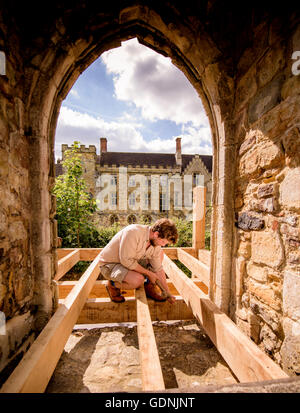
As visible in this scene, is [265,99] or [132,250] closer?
[265,99]

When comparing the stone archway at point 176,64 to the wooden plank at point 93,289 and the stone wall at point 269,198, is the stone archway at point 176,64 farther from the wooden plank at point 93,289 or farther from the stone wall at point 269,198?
the wooden plank at point 93,289

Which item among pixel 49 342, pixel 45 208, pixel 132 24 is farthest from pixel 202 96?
pixel 49 342

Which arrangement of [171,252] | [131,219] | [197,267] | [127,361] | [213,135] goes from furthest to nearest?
[131,219], [171,252], [197,267], [213,135], [127,361]

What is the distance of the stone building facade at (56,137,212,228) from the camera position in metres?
21.9

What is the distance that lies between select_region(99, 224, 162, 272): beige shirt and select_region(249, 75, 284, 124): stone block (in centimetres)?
173

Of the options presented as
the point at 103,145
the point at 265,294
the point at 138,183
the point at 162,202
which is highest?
the point at 103,145

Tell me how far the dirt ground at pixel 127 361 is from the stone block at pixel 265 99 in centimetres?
226

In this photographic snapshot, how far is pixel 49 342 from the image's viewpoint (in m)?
1.44

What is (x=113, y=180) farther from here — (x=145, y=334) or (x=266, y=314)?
(x=266, y=314)

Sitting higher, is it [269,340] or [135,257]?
[135,257]

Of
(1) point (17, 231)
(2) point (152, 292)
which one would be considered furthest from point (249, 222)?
(1) point (17, 231)

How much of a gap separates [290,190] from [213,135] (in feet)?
3.61

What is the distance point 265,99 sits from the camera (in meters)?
1.59

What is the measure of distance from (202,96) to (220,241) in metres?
1.60
